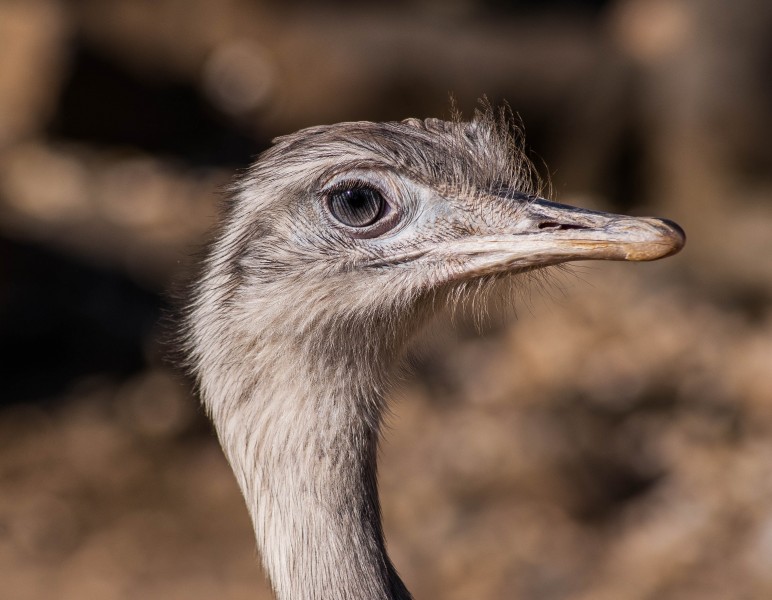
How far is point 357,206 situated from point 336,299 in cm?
20

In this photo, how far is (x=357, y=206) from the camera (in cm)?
236

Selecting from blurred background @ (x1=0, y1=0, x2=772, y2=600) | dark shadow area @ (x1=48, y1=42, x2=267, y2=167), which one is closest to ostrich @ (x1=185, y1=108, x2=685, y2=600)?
blurred background @ (x1=0, y1=0, x2=772, y2=600)

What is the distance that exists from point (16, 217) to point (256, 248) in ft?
19.6

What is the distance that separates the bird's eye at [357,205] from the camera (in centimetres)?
235

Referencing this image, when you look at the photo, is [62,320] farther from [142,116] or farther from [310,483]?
[310,483]

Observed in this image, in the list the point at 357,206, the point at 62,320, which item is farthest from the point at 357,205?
the point at 62,320

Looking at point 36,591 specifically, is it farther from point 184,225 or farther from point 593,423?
point 184,225

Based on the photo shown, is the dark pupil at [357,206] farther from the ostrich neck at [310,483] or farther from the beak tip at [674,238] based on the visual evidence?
the beak tip at [674,238]

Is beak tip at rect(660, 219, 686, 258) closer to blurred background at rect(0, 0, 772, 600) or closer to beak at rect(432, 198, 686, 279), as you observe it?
beak at rect(432, 198, 686, 279)

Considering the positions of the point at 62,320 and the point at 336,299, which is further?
the point at 62,320

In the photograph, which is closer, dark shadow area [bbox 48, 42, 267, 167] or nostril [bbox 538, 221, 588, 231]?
nostril [bbox 538, 221, 588, 231]

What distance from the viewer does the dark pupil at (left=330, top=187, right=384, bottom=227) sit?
2.35m

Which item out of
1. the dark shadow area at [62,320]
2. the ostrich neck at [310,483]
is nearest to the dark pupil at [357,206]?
the ostrich neck at [310,483]

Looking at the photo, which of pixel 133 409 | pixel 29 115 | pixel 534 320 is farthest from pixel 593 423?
→ pixel 29 115
